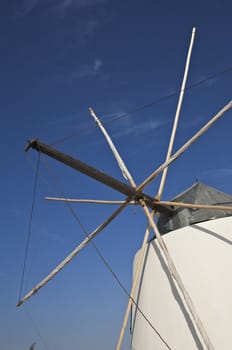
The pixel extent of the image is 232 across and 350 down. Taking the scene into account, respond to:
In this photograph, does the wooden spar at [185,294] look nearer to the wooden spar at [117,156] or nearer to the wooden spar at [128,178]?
the wooden spar at [128,178]

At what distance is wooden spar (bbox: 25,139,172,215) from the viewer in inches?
197

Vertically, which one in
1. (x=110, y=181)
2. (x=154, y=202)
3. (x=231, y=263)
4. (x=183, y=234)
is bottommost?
(x=231, y=263)

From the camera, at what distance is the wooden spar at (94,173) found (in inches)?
197

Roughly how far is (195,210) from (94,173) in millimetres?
1983

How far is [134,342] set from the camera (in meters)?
5.98

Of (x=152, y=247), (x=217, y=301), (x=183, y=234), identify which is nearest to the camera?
(x=217, y=301)

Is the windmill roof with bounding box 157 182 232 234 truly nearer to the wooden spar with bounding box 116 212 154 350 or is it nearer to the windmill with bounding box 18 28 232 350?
the windmill with bounding box 18 28 232 350

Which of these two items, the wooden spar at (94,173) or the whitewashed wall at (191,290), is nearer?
the whitewashed wall at (191,290)

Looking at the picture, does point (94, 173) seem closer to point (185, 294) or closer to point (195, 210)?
point (195, 210)

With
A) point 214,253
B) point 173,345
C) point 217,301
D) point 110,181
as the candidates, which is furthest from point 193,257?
point 110,181

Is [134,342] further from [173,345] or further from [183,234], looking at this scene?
[183,234]

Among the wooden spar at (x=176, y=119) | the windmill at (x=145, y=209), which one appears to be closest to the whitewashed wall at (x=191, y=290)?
the windmill at (x=145, y=209)

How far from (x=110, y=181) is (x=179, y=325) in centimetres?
239

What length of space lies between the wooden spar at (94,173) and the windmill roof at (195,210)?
9.9 inches
